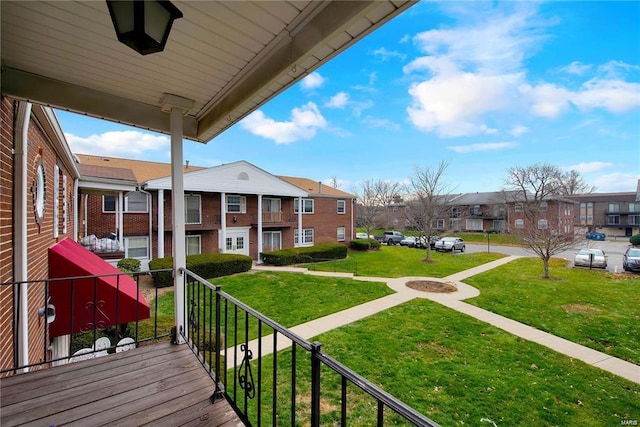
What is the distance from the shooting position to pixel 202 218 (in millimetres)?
17062

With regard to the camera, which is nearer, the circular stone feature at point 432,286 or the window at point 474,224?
the circular stone feature at point 432,286

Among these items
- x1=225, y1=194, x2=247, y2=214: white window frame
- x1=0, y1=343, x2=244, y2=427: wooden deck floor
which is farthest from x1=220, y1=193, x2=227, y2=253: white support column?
x1=0, y1=343, x2=244, y2=427: wooden deck floor

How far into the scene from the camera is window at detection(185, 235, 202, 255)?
16.8 meters

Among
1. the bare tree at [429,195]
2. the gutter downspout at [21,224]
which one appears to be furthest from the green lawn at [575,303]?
the gutter downspout at [21,224]

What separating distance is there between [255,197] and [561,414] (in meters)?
18.3

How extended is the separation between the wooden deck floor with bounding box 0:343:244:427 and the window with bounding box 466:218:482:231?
1770 inches

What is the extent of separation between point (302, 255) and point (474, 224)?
3336 centimetres

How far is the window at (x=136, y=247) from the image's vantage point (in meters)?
14.8

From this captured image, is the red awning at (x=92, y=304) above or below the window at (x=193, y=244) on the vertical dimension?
above

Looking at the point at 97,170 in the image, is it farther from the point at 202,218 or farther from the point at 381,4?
the point at 381,4

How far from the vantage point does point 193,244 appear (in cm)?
1695

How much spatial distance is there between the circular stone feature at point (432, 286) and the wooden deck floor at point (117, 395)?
9.97 meters

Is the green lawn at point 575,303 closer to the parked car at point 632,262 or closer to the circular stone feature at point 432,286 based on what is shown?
the circular stone feature at point 432,286

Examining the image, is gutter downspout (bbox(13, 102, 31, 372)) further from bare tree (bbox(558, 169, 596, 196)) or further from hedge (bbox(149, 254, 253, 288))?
bare tree (bbox(558, 169, 596, 196))
